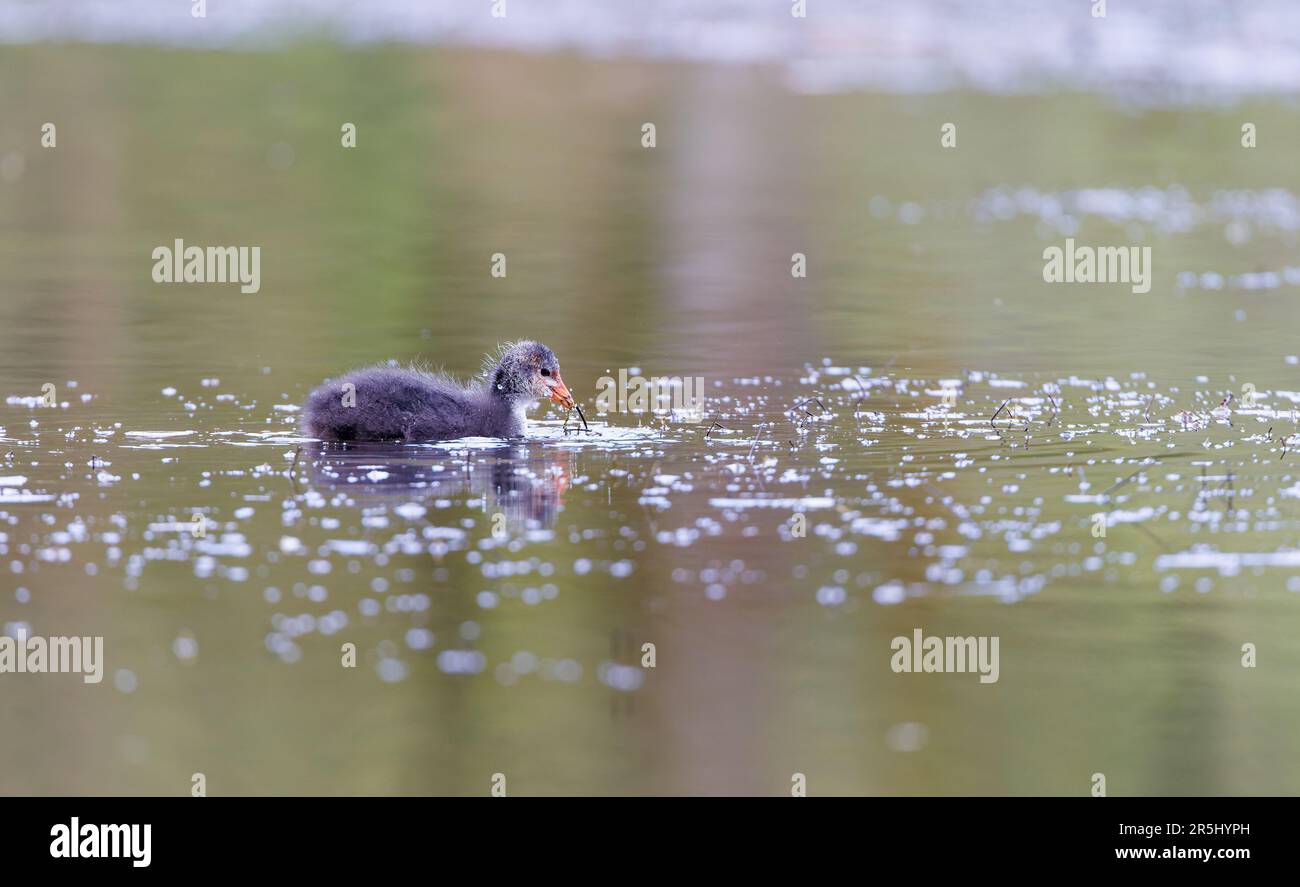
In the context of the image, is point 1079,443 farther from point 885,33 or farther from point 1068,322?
point 885,33

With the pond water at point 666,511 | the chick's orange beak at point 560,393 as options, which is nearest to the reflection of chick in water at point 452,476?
the pond water at point 666,511

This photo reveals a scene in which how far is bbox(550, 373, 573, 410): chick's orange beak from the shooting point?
429 inches

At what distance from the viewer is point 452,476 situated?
31.8ft

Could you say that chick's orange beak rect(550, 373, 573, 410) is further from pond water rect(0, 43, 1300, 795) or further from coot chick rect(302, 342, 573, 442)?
pond water rect(0, 43, 1300, 795)

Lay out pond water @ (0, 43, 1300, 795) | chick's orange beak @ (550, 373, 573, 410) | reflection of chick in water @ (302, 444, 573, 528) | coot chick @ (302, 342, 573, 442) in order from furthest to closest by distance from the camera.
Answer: chick's orange beak @ (550, 373, 573, 410) → coot chick @ (302, 342, 573, 442) → reflection of chick in water @ (302, 444, 573, 528) → pond water @ (0, 43, 1300, 795)

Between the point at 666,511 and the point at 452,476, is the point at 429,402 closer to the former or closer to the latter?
the point at 452,476

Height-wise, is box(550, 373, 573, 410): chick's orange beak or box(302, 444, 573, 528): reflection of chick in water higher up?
box(550, 373, 573, 410): chick's orange beak

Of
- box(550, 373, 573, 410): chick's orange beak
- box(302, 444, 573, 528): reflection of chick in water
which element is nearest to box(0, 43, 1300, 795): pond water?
box(302, 444, 573, 528): reflection of chick in water

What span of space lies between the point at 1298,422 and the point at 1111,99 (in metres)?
20.8

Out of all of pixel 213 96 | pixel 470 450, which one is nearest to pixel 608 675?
pixel 470 450

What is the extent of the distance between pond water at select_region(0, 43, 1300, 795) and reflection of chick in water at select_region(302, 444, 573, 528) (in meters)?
0.04

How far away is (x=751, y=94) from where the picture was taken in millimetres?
31875

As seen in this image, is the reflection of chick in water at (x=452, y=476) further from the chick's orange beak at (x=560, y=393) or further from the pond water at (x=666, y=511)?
the chick's orange beak at (x=560, y=393)

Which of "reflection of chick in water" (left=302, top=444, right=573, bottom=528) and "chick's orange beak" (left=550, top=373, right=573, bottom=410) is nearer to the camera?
"reflection of chick in water" (left=302, top=444, right=573, bottom=528)
